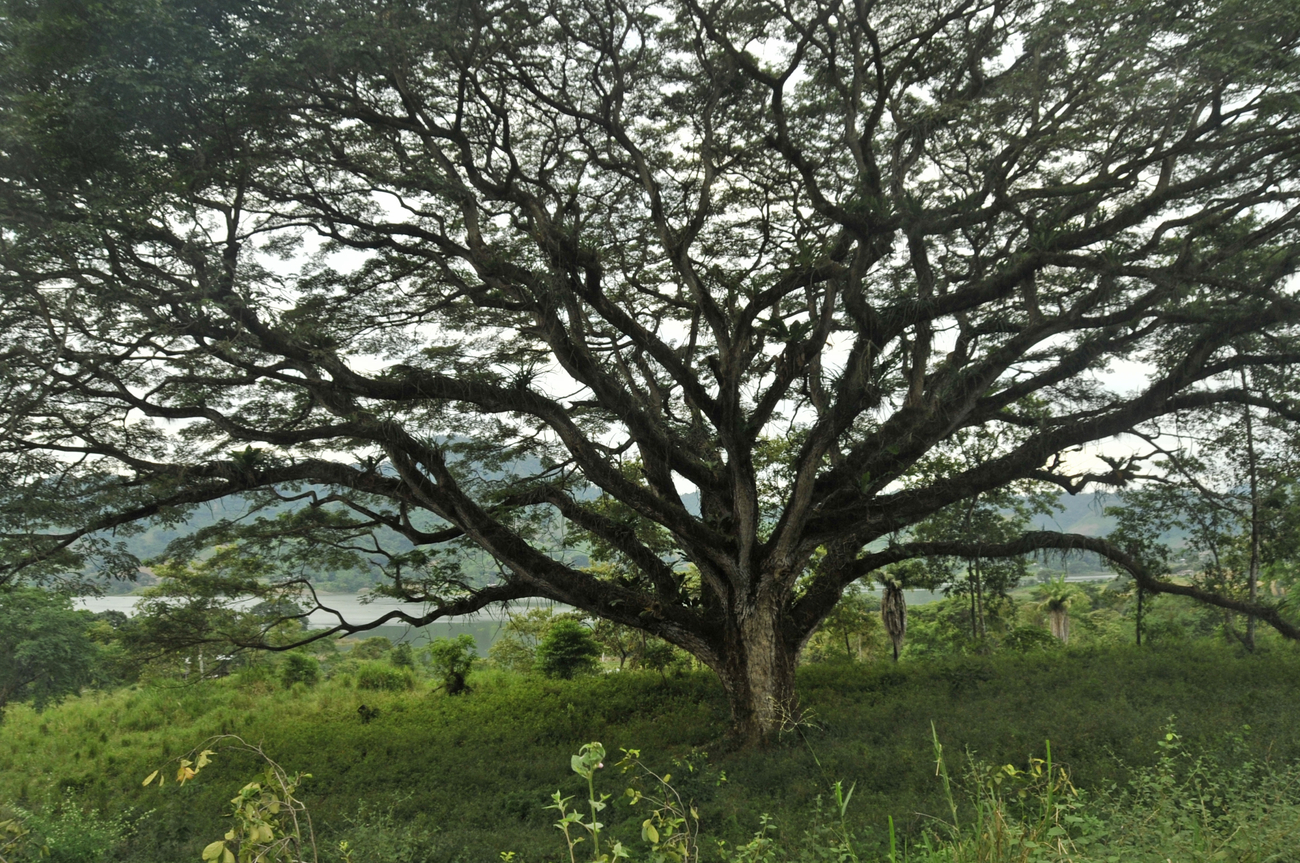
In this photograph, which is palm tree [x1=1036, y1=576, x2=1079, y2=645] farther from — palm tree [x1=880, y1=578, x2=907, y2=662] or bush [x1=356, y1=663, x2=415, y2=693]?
bush [x1=356, y1=663, x2=415, y2=693]

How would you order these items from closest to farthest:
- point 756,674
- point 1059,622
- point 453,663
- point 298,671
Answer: point 756,674, point 453,663, point 298,671, point 1059,622

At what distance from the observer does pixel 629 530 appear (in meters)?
7.79

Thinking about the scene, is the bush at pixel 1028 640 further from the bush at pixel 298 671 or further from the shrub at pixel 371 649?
the shrub at pixel 371 649

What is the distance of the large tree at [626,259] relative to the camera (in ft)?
17.8

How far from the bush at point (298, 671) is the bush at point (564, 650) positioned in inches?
200

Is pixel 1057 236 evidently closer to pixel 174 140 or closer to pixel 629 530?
pixel 629 530

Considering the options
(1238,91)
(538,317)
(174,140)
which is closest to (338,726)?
(538,317)

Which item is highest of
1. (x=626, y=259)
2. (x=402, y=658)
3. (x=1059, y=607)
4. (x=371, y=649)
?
(x=626, y=259)

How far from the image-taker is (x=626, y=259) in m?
9.08

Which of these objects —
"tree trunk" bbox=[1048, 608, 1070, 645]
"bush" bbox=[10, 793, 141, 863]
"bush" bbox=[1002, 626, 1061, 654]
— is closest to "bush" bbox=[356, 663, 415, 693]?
"bush" bbox=[10, 793, 141, 863]

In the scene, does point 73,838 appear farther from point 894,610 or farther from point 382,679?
point 382,679

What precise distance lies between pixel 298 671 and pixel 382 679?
7.36 ft

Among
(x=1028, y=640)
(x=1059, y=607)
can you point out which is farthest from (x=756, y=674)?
(x=1059, y=607)

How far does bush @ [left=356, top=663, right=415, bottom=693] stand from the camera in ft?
46.0
